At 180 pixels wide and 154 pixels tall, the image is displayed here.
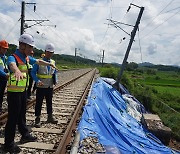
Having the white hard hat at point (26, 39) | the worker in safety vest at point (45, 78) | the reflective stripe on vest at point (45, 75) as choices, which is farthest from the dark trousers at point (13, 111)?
the reflective stripe on vest at point (45, 75)

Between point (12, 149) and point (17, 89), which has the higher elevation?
point (17, 89)

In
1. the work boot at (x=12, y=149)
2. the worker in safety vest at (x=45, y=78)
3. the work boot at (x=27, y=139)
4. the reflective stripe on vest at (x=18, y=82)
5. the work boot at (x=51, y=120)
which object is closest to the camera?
the reflective stripe on vest at (x=18, y=82)

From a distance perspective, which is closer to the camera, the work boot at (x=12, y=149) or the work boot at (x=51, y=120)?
the work boot at (x=12, y=149)

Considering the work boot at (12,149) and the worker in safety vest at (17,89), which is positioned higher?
the worker in safety vest at (17,89)

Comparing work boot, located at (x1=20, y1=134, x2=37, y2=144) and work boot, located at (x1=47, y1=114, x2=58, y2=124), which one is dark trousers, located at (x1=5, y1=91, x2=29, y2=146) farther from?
work boot, located at (x1=47, y1=114, x2=58, y2=124)

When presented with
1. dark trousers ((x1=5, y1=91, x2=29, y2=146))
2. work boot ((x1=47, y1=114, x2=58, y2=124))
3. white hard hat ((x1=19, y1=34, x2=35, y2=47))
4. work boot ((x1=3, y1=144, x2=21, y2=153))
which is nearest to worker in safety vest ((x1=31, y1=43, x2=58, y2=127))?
work boot ((x1=47, y1=114, x2=58, y2=124))

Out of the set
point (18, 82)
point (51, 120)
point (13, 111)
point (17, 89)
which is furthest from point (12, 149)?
point (51, 120)

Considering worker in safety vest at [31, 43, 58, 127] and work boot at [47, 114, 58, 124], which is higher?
worker in safety vest at [31, 43, 58, 127]

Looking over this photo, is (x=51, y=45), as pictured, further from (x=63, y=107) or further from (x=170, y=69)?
(x=170, y=69)

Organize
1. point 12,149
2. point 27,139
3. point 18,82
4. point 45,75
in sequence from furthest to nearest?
point 45,75 → point 27,139 → point 12,149 → point 18,82

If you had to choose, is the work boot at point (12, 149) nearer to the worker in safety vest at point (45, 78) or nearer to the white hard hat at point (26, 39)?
the worker in safety vest at point (45, 78)

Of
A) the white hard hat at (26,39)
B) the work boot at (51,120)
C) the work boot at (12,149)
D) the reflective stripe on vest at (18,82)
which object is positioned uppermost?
the white hard hat at (26,39)

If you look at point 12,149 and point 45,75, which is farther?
point 45,75

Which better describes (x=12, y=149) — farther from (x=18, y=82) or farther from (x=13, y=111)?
(x=18, y=82)
